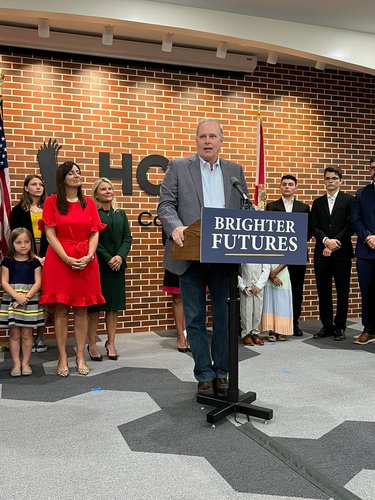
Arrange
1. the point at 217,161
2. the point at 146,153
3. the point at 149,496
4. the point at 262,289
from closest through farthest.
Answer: the point at 149,496
the point at 217,161
the point at 262,289
the point at 146,153

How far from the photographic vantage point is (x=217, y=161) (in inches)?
124

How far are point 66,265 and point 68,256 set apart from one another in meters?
0.07

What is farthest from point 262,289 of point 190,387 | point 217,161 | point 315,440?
point 315,440

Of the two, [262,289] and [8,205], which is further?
[262,289]

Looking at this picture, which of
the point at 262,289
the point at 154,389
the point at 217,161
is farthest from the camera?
the point at 262,289

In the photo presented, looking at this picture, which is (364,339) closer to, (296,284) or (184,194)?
(296,284)

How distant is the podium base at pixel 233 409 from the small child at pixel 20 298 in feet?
5.22

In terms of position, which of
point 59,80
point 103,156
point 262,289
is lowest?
point 262,289

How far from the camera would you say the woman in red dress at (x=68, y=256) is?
3799 mm

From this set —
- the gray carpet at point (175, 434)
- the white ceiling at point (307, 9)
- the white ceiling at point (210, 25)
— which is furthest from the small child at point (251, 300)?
the white ceiling at point (307, 9)

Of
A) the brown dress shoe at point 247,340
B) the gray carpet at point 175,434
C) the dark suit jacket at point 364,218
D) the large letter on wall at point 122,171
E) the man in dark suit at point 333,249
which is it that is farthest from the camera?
the large letter on wall at point 122,171

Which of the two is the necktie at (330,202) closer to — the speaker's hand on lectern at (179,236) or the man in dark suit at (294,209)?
the man in dark suit at (294,209)

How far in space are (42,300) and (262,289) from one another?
86.6 inches

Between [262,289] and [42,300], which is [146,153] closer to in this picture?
[262,289]
